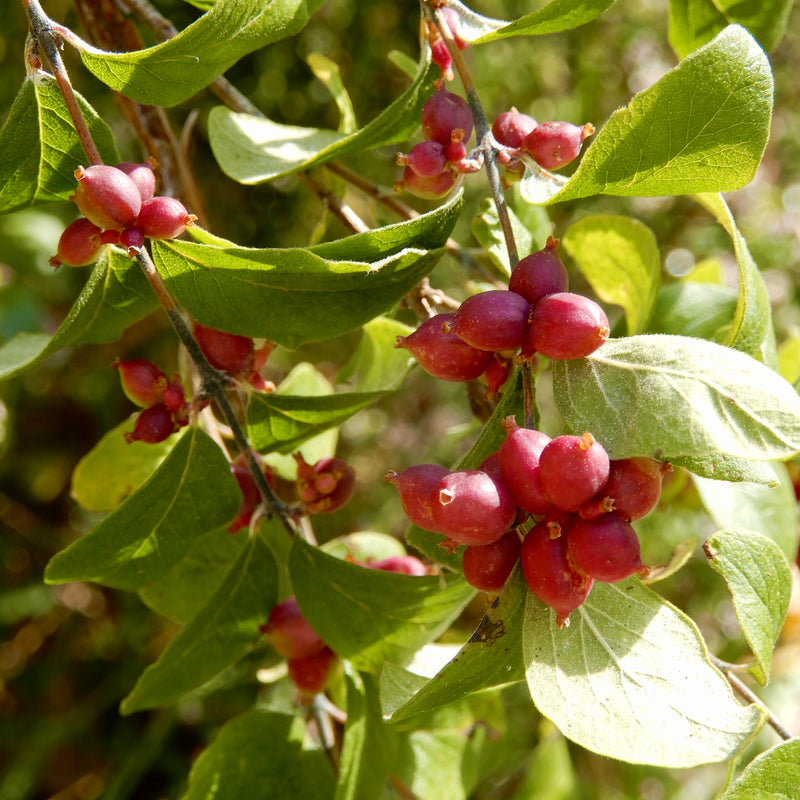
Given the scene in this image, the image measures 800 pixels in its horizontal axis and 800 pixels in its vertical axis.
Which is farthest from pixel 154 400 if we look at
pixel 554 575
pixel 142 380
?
pixel 554 575

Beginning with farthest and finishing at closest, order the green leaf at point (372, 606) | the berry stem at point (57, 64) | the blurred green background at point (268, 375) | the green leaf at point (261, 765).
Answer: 1. the blurred green background at point (268, 375)
2. the green leaf at point (261, 765)
3. the green leaf at point (372, 606)
4. the berry stem at point (57, 64)

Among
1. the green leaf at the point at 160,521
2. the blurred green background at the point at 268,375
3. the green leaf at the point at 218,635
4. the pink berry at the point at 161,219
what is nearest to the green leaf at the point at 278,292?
the pink berry at the point at 161,219

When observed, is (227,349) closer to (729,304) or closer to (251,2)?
(251,2)

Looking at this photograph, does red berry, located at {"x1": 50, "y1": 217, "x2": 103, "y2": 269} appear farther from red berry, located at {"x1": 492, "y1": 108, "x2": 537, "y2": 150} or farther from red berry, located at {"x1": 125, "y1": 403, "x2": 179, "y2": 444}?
red berry, located at {"x1": 492, "y1": 108, "x2": 537, "y2": 150}

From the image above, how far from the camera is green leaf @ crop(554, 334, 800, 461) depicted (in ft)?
1.47

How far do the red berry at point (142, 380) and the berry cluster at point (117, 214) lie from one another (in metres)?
0.11

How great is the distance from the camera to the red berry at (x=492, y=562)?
1.63 ft

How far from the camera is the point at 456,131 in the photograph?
61 cm

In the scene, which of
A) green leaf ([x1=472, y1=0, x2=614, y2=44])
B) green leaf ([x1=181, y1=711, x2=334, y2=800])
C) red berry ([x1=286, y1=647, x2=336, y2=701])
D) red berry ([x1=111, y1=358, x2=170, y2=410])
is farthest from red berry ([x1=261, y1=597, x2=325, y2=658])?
green leaf ([x1=472, y1=0, x2=614, y2=44])

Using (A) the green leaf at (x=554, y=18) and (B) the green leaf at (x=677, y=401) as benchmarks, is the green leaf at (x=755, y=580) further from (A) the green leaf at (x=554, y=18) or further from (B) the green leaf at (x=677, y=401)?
(A) the green leaf at (x=554, y=18)

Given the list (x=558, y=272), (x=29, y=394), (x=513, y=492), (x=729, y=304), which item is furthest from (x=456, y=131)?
(x=29, y=394)

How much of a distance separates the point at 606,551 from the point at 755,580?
0.23 metres

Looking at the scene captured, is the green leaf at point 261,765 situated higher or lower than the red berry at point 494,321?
lower

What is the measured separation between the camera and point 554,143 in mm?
596
